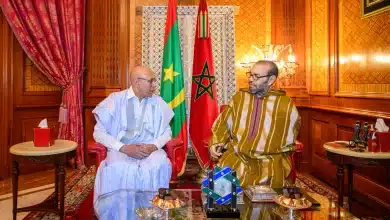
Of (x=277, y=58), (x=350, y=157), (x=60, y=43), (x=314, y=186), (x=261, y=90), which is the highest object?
(x=60, y=43)

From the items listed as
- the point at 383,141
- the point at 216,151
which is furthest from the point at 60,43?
the point at 383,141

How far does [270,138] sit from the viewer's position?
9.77 ft

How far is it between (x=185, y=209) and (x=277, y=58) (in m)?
3.95

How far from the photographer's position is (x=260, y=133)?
3000 millimetres

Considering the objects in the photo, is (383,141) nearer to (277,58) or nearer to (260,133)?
(260,133)

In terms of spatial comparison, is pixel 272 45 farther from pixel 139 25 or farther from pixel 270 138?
pixel 270 138

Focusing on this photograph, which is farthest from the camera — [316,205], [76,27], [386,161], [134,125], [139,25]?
[139,25]

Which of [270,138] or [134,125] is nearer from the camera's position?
[270,138]

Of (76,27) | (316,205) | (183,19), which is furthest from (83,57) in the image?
(316,205)

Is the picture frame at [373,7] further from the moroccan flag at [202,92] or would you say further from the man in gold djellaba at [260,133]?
the moroccan flag at [202,92]

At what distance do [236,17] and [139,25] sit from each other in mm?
1598

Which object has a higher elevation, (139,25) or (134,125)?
(139,25)

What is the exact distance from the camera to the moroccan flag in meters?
4.62

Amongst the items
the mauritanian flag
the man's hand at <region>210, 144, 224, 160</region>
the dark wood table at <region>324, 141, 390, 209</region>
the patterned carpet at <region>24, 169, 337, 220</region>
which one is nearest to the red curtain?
the patterned carpet at <region>24, 169, 337, 220</region>
